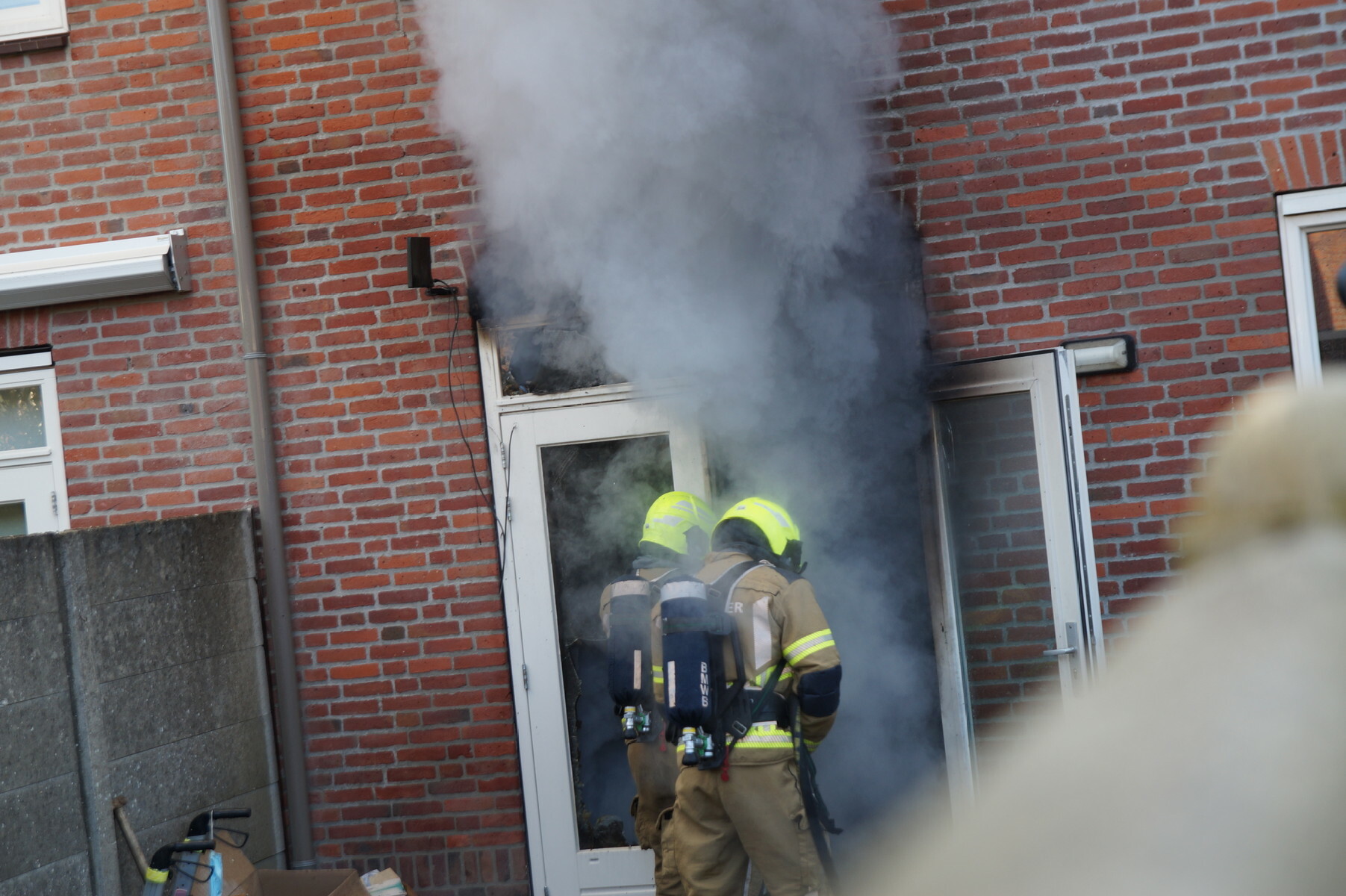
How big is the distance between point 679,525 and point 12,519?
126 inches

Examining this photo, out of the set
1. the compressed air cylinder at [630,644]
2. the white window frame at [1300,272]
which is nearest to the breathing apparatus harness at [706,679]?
the compressed air cylinder at [630,644]

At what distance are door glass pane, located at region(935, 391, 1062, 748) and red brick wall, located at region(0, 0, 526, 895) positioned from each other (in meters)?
2.02

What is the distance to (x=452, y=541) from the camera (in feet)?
15.7

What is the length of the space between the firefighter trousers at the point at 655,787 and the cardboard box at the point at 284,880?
1134 millimetres

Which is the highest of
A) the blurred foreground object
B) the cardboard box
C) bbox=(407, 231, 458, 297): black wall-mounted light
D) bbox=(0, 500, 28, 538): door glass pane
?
bbox=(407, 231, 458, 297): black wall-mounted light

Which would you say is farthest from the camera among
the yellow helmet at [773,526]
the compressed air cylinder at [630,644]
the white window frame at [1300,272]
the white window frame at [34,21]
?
the white window frame at [34,21]

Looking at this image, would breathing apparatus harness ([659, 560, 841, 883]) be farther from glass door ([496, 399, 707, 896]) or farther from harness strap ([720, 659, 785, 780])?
glass door ([496, 399, 707, 896])

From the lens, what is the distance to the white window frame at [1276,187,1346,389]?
430 cm

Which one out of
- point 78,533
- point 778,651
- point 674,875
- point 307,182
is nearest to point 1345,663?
point 778,651

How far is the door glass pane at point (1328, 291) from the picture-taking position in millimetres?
4301

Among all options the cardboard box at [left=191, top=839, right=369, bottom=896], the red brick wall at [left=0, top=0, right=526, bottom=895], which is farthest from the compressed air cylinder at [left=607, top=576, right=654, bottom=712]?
the cardboard box at [left=191, top=839, right=369, bottom=896]

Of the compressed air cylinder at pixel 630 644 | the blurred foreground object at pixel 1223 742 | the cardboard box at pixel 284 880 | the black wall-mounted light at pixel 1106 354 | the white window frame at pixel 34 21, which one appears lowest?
the cardboard box at pixel 284 880

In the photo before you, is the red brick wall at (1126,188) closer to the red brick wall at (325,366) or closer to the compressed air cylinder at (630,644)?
the compressed air cylinder at (630,644)

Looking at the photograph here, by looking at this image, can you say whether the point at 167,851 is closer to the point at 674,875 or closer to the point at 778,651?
the point at 674,875
